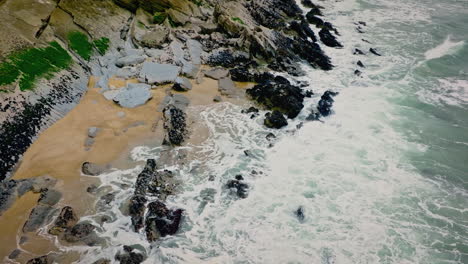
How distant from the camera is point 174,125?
36.6ft

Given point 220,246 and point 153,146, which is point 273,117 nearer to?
point 153,146

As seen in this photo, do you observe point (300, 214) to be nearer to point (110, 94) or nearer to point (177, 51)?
point (110, 94)

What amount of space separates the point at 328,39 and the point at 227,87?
8.48m

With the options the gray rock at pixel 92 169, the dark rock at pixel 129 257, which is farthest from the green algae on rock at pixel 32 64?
the dark rock at pixel 129 257

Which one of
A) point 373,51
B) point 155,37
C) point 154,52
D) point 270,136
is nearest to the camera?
point 270,136

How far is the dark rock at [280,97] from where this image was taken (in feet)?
41.6

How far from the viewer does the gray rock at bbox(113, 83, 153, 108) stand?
12.2 meters

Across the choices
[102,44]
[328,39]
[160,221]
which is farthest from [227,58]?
[160,221]

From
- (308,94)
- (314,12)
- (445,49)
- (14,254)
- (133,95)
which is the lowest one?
(14,254)

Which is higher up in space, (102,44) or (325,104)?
(325,104)

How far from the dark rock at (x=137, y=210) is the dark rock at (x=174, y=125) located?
8.13 ft

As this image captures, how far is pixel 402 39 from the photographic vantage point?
20.6 m

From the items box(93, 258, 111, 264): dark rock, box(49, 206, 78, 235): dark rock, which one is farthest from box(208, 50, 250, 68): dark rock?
box(93, 258, 111, 264): dark rock

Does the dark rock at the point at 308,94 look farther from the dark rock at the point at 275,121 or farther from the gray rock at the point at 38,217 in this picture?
the gray rock at the point at 38,217
